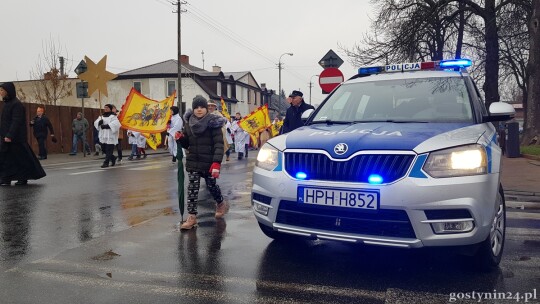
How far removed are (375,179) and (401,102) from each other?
1.67 metres

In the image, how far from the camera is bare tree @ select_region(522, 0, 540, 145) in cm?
1934

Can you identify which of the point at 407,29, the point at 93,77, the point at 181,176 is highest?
the point at 407,29

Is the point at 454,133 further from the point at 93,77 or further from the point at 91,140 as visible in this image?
the point at 91,140

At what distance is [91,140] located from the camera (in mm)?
26516

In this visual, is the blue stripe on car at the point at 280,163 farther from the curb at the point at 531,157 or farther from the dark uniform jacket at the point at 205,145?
the curb at the point at 531,157

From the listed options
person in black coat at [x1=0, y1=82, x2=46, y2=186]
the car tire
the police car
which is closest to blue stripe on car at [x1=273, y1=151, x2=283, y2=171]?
the police car

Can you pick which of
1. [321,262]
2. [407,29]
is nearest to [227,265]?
[321,262]

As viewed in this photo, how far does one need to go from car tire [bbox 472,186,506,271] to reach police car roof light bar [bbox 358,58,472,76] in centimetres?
188

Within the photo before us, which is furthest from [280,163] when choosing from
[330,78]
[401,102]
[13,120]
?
[330,78]

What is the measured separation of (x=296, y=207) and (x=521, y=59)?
39470 mm

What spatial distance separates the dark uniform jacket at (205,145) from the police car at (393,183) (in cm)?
171

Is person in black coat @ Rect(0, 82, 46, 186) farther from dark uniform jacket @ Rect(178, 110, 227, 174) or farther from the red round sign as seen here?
the red round sign

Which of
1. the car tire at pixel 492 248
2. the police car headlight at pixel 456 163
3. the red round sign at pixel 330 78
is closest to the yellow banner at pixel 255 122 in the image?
the red round sign at pixel 330 78

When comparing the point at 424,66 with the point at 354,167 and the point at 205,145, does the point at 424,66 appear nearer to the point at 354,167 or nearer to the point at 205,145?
the point at 354,167
